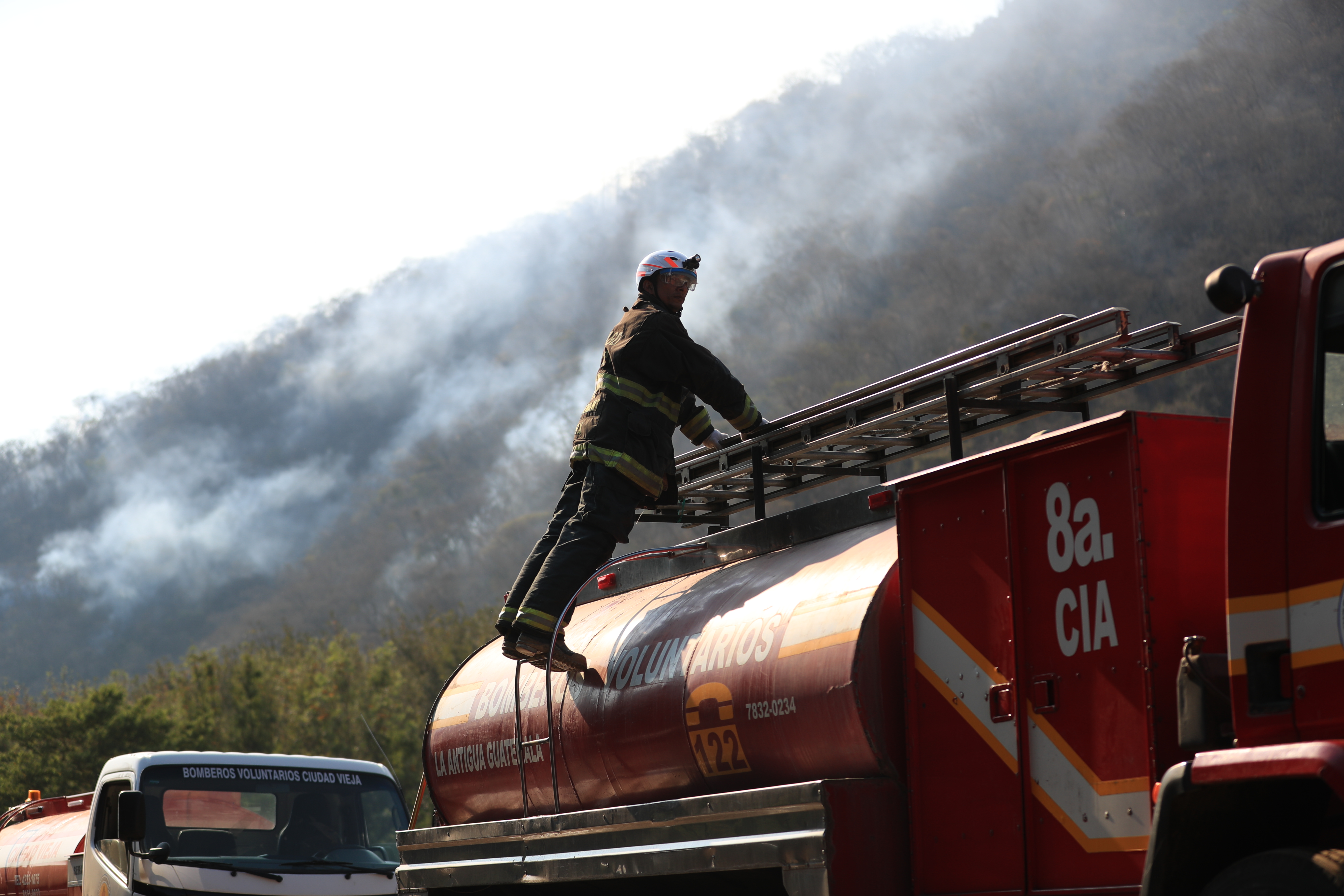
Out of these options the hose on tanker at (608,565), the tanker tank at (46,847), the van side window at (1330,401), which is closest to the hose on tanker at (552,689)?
the hose on tanker at (608,565)

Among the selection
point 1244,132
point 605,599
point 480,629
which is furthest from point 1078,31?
point 605,599

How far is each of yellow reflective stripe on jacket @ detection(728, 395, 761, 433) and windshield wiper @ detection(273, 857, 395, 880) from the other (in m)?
5.23

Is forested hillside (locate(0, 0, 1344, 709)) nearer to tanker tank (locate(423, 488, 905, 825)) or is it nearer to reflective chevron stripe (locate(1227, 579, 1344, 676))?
tanker tank (locate(423, 488, 905, 825))

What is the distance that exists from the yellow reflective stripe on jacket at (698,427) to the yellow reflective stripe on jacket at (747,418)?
208mm

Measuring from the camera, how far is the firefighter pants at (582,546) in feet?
23.2

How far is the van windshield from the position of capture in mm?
10320

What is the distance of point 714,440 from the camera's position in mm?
7488

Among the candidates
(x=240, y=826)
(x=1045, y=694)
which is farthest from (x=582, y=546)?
(x=240, y=826)

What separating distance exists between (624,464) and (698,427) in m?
0.51

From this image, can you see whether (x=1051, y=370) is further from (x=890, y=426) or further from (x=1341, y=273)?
(x=1341, y=273)

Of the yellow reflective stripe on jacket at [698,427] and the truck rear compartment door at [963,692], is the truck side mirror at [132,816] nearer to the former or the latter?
the yellow reflective stripe on jacket at [698,427]

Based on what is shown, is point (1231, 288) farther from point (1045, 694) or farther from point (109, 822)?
point (109, 822)

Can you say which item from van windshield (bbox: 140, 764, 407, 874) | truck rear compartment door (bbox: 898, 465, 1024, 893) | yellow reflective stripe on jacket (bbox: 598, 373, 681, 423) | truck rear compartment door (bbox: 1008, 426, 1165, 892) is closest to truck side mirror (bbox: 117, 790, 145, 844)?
van windshield (bbox: 140, 764, 407, 874)

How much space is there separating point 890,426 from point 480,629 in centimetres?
4400
